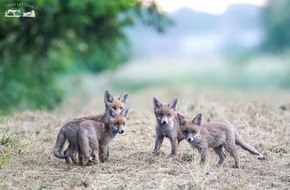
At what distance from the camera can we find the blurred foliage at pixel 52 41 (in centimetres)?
2131

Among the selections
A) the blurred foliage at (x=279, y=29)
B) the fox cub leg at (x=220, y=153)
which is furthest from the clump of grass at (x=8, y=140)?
the blurred foliage at (x=279, y=29)

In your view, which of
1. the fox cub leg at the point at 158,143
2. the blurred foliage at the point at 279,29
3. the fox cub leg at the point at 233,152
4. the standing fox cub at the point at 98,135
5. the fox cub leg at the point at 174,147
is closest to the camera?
the standing fox cub at the point at 98,135

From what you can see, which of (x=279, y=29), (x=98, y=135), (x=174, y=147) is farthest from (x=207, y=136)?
(x=279, y=29)

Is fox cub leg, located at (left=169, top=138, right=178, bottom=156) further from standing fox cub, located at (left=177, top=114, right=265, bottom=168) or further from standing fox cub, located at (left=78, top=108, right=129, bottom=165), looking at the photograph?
standing fox cub, located at (left=78, top=108, right=129, bottom=165)

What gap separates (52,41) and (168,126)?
584 inches

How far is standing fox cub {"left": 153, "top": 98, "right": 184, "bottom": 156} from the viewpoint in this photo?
10000 mm

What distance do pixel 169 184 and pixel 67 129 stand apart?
6.65 feet

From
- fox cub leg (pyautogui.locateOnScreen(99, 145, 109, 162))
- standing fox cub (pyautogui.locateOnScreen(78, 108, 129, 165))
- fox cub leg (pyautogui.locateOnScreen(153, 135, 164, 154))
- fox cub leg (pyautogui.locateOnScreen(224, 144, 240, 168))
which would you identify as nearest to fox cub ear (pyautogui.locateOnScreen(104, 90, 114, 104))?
standing fox cub (pyautogui.locateOnScreen(78, 108, 129, 165))

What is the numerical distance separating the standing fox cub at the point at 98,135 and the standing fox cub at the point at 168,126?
0.67m

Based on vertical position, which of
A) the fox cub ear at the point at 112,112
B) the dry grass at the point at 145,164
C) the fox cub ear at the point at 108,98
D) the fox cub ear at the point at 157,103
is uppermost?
the fox cub ear at the point at 108,98

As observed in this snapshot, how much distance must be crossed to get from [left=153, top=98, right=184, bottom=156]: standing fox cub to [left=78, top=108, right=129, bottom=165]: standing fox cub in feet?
2.20

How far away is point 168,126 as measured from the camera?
395 inches

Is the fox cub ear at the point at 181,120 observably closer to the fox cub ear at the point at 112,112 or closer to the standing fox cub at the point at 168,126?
the standing fox cub at the point at 168,126

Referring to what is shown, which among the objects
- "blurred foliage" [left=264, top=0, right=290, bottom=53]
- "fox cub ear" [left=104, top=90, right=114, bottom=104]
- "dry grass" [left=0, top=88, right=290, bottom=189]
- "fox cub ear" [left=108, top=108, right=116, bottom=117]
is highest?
"blurred foliage" [left=264, top=0, right=290, bottom=53]
